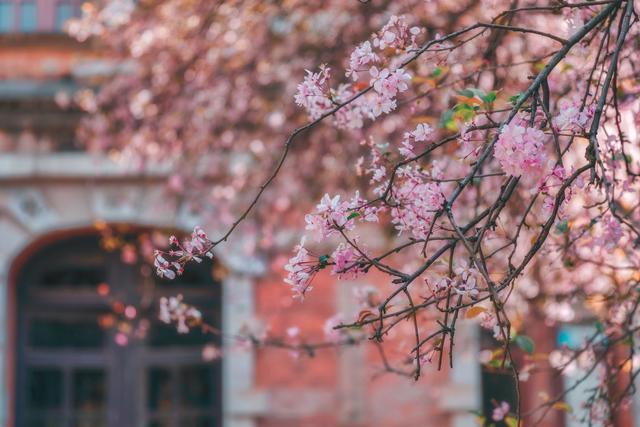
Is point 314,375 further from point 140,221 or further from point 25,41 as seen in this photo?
point 25,41

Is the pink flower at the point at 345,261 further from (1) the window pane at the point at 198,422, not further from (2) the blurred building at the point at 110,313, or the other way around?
(1) the window pane at the point at 198,422

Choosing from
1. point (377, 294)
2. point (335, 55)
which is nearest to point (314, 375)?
point (335, 55)

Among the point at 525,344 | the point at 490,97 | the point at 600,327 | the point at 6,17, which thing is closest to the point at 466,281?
the point at 490,97

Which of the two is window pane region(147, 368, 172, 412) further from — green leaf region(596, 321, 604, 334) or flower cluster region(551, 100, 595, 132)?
flower cluster region(551, 100, 595, 132)

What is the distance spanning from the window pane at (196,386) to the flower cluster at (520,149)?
6.72 metres

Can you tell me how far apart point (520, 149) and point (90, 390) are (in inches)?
A: 275

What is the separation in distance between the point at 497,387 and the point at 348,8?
158 inches

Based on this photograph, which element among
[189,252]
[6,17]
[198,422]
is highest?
[6,17]

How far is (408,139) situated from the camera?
10.3 ft

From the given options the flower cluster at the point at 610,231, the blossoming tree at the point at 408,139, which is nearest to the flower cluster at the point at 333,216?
the blossoming tree at the point at 408,139

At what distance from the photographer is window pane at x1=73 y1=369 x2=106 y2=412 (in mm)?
9016

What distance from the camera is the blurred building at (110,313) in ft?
28.0

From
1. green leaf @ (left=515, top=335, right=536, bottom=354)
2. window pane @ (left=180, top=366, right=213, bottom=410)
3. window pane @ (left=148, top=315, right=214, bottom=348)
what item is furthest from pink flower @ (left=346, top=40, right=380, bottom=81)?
window pane @ (left=180, top=366, right=213, bottom=410)

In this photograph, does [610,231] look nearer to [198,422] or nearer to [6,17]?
[198,422]
